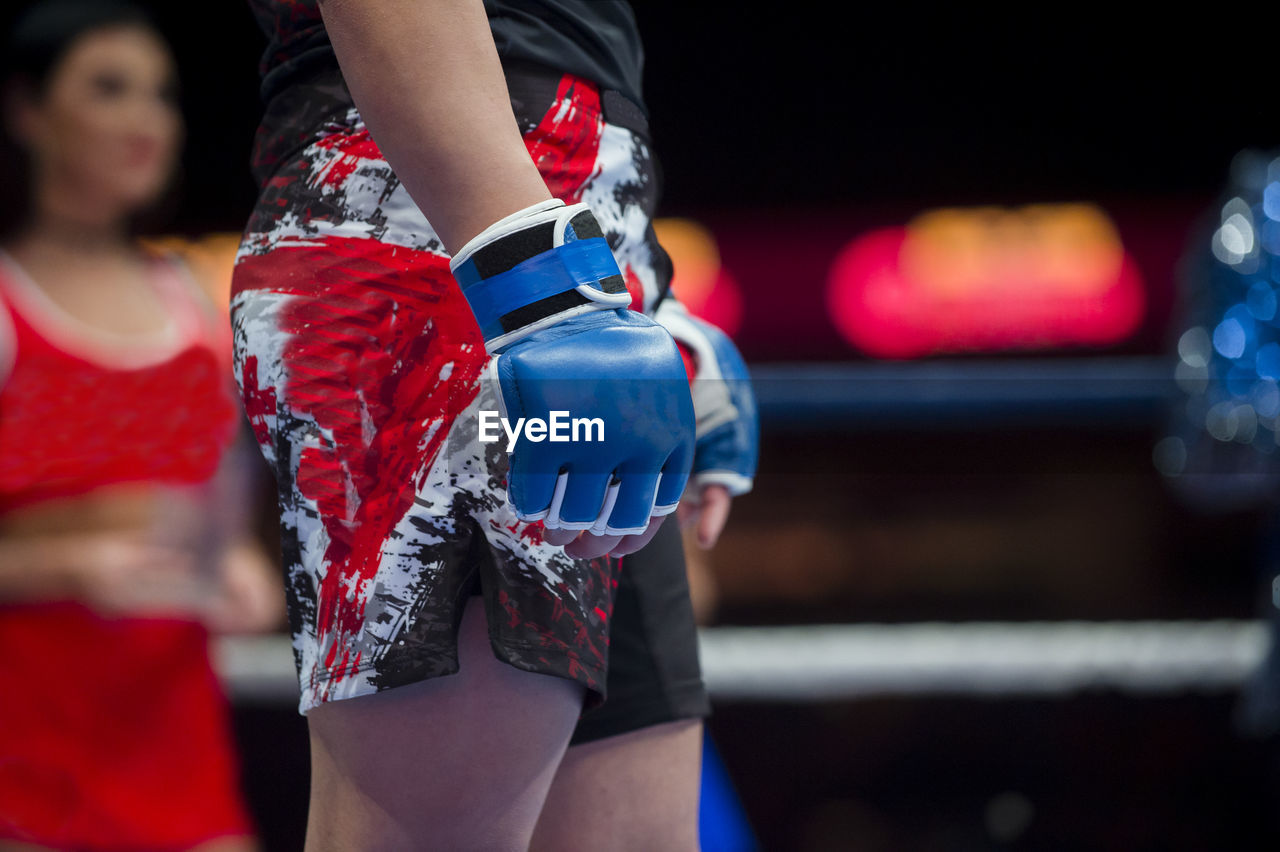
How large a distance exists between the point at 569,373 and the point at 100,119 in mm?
1304

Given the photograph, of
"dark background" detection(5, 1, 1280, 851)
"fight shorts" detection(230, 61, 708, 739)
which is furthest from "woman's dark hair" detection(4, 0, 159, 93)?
"dark background" detection(5, 1, 1280, 851)

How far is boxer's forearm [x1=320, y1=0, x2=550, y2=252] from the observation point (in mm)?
570

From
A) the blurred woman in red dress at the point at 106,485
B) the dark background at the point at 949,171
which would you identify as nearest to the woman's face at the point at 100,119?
the blurred woman in red dress at the point at 106,485

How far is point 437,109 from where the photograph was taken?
0.57 m

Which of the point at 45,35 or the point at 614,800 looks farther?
the point at 45,35

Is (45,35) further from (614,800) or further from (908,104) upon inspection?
(908,104)

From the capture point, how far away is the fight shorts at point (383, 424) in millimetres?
604

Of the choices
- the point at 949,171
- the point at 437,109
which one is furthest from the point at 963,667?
the point at 437,109

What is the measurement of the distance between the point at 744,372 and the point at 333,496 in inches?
15.5

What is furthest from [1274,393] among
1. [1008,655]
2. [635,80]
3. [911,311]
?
[911,311]

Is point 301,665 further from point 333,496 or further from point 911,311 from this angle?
point 911,311

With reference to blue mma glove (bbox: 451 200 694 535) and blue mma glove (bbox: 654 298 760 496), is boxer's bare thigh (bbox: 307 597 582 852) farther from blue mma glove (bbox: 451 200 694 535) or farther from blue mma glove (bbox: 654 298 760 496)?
blue mma glove (bbox: 654 298 760 496)

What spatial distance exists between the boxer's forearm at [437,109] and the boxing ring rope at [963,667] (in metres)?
2.27

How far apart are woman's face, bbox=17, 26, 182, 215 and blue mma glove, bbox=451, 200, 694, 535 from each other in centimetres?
123
